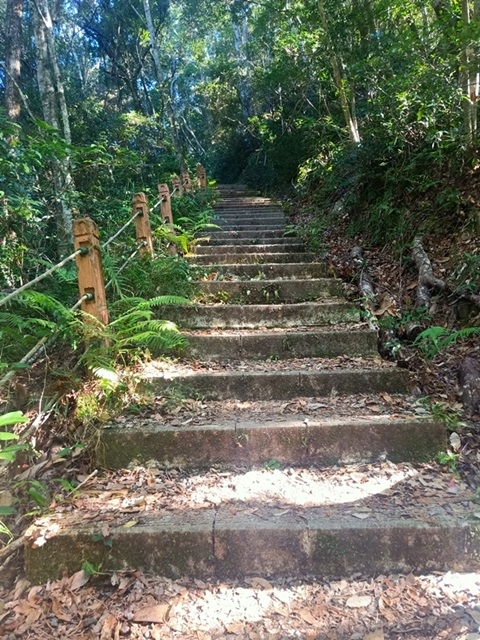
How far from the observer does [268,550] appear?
1852 millimetres

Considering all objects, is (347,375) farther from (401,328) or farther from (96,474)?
(96,474)

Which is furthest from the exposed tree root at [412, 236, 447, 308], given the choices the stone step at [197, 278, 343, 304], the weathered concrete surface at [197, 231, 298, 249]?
the weathered concrete surface at [197, 231, 298, 249]

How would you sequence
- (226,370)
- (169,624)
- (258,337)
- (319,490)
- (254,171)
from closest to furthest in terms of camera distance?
(169,624), (319,490), (226,370), (258,337), (254,171)

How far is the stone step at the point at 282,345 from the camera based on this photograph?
3.33m

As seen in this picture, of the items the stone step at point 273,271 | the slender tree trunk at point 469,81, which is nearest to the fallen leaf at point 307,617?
the stone step at point 273,271

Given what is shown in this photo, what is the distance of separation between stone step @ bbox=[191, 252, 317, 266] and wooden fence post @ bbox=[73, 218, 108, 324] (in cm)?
227

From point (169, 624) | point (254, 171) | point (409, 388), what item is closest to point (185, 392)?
point (169, 624)

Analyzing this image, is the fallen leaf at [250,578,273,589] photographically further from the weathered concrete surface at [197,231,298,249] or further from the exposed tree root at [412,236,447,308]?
the weathered concrete surface at [197,231,298,249]

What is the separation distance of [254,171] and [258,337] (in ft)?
36.8

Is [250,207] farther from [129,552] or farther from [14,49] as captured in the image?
[129,552]

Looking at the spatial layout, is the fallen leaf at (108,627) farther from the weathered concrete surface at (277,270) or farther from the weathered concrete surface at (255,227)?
the weathered concrete surface at (255,227)

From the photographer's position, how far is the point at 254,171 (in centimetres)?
1323

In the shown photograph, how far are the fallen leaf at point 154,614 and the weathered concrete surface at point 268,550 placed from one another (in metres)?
0.19

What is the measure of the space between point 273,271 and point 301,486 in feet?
9.21
